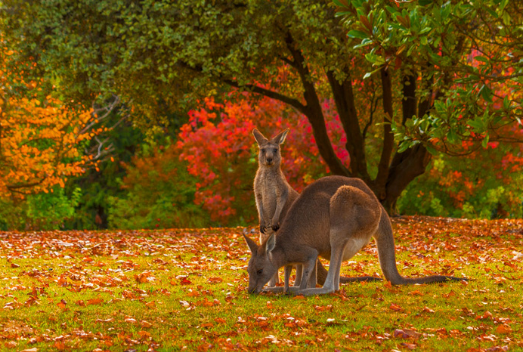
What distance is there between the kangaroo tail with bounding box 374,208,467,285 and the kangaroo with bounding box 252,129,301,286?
4.39 feet

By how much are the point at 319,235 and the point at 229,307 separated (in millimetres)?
1469

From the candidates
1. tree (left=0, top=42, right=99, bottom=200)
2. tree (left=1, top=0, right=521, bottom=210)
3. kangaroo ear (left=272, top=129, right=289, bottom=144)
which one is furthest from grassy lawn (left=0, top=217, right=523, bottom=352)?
tree (left=0, top=42, right=99, bottom=200)

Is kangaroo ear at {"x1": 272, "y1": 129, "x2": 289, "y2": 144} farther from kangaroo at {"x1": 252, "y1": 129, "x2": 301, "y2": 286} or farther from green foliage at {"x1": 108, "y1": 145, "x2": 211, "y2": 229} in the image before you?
green foliage at {"x1": 108, "y1": 145, "x2": 211, "y2": 229}

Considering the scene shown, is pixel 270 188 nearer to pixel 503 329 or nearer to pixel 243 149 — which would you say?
pixel 503 329

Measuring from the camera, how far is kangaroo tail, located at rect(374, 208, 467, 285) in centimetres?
794

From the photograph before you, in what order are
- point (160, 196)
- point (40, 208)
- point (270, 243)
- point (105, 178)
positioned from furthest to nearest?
point (105, 178), point (160, 196), point (40, 208), point (270, 243)

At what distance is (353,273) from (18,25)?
1235cm

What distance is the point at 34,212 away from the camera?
23172mm

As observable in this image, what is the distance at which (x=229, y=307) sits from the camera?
22.6ft

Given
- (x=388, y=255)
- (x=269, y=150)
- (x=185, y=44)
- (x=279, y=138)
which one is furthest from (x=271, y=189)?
(x=185, y=44)

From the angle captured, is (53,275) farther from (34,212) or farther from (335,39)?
(34,212)

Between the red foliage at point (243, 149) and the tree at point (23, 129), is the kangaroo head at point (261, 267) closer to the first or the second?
the tree at point (23, 129)

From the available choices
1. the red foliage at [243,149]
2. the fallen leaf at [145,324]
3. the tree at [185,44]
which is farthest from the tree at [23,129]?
the fallen leaf at [145,324]

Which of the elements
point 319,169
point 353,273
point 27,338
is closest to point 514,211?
point 319,169
